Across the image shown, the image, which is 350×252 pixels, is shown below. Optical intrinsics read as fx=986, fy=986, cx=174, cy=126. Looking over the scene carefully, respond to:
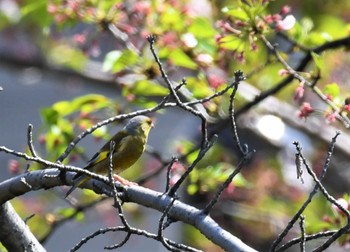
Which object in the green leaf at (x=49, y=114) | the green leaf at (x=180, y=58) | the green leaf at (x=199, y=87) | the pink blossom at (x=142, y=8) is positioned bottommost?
the green leaf at (x=49, y=114)

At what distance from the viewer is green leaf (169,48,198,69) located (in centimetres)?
400

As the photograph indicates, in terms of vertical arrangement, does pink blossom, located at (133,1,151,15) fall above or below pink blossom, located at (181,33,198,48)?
above

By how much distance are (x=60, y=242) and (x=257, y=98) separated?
596 cm

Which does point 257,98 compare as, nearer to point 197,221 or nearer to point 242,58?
point 242,58

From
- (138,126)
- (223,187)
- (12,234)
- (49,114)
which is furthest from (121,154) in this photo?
(223,187)

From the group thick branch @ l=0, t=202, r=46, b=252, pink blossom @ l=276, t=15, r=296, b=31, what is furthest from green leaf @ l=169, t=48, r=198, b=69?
thick branch @ l=0, t=202, r=46, b=252

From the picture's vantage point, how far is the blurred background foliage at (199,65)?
3584mm

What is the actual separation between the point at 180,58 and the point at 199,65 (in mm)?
174

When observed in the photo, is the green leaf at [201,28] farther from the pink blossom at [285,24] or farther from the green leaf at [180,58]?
the pink blossom at [285,24]

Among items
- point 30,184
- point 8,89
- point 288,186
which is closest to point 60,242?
point 8,89

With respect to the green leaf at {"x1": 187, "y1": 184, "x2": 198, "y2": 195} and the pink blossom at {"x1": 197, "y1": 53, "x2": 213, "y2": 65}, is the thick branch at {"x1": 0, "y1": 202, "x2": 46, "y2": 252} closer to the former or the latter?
the green leaf at {"x1": 187, "y1": 184, "x2": 198, "y2": 195}

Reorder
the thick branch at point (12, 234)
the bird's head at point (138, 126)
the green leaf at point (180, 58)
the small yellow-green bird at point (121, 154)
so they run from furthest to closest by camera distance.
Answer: the green leaf at point (180, 58) → the bird's head at point (138, 126) → the small yellow-green bird at point (121, 154) → the thick branch at point (12, 234)

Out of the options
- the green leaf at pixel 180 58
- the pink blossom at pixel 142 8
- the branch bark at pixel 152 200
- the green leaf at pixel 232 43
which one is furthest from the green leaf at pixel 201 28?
the branch bark at pixel 152 200

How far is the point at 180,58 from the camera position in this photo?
4.04 metres
